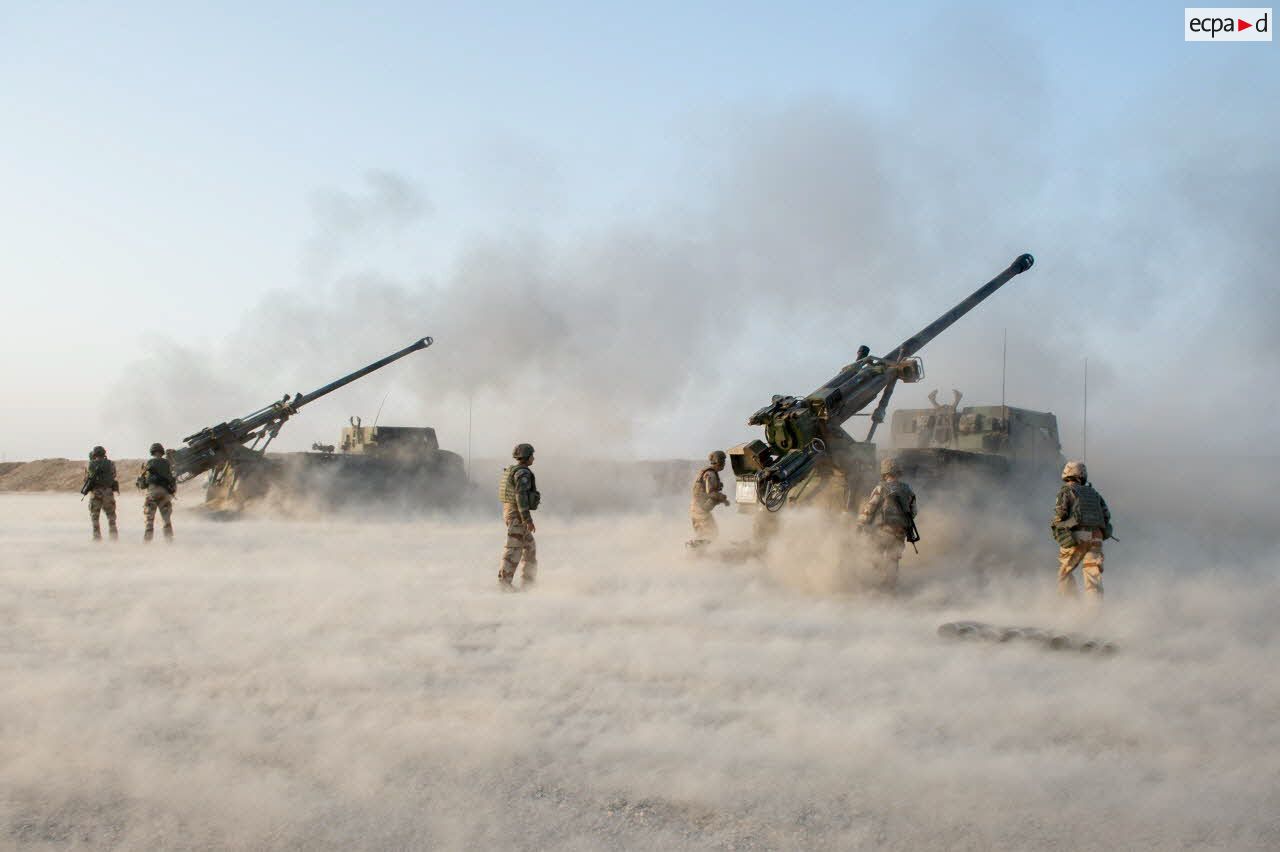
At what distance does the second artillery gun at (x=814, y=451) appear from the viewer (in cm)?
1085

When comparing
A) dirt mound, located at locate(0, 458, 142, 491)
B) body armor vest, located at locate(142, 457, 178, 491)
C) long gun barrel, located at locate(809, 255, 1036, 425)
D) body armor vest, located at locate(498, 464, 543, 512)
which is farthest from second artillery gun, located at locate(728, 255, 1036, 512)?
dirt mound, located at locate(0, 458, 142, 491)

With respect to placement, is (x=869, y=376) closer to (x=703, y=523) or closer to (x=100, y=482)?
(x=703, y=523)

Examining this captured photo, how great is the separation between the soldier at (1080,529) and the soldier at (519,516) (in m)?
4.66

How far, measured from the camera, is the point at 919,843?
3.81 meters

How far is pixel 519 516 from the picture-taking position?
9.81 metres

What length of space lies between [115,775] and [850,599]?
269 inches

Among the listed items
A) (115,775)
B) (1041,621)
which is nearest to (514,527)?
(1041,621)

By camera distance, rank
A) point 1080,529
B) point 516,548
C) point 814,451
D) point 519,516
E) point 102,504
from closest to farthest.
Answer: point 1080,529 → point 519,516 → point 516,548 → point 814,451 → point 102,504

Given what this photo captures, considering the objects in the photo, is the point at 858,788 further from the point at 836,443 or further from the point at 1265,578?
the point at 1265,578

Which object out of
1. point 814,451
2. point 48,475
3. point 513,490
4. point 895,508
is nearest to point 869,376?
point 814,451

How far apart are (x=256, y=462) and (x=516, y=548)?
12651mm

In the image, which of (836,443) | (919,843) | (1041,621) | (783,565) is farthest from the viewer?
(836,443)

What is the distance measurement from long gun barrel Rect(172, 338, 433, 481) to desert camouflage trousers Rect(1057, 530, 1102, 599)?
14.4 m

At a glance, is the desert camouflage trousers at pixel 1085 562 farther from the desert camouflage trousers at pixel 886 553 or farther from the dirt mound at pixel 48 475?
the dirt mound at pixel 48 475
